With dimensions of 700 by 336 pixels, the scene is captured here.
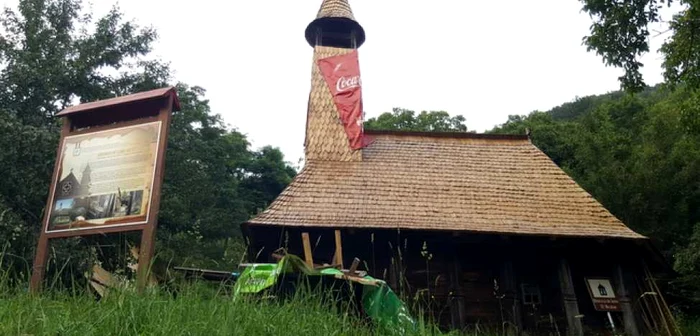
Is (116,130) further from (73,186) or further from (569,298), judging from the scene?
(569,298)

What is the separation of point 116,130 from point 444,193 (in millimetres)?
7139

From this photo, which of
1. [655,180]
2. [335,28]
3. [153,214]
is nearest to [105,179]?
[153,214]

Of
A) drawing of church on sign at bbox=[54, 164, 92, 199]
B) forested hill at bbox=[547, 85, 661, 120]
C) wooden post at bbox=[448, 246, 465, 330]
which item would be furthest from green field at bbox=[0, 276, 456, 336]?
forested hill at bbox=[547, 85, 661, 120]

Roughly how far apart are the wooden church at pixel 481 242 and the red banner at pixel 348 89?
42.4 inches

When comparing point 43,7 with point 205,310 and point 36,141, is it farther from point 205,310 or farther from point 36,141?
point 205,310

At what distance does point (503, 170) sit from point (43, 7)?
39.2 feet

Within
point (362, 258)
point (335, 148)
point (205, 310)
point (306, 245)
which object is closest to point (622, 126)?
point (335, 148)

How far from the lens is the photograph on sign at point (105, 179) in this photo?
18.0ft

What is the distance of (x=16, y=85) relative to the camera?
1223 cm

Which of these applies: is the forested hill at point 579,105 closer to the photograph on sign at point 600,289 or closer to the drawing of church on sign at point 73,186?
the photograph on sign at point 600,289

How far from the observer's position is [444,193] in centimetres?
1151

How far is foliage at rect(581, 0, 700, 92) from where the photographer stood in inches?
303

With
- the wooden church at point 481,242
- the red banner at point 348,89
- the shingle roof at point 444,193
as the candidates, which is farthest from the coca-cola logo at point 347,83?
the wooden church at point 481,242

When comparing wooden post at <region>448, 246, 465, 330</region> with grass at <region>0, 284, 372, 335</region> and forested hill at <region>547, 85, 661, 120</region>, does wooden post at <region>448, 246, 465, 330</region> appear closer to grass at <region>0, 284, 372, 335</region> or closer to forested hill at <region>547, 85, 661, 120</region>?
grass at <region>0, 284, 372, 335</region>
